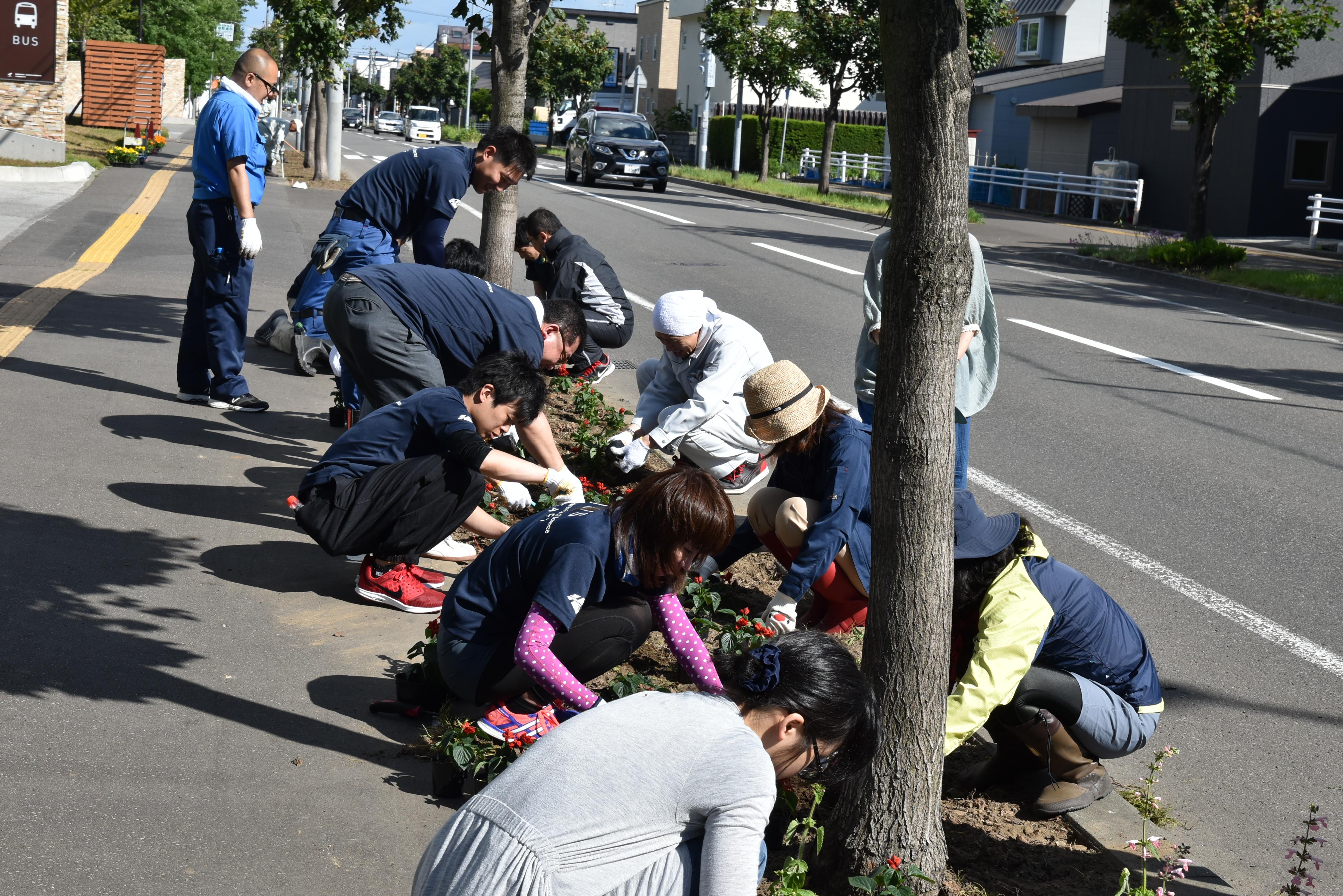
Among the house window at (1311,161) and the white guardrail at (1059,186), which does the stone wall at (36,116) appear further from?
the house window at (1311,161)

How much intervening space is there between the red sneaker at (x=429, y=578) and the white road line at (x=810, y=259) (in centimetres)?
1134

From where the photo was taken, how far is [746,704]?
7.16 feet

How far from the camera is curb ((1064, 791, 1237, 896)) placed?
318 cm

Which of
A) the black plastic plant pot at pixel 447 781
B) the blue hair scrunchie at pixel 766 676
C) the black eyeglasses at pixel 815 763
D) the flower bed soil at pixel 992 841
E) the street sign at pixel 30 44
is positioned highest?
the street sign at pixel 30 44

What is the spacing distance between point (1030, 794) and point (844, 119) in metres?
49.4

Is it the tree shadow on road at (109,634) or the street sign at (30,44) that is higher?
the street sign at (30,44)

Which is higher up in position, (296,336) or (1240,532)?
(296,336)

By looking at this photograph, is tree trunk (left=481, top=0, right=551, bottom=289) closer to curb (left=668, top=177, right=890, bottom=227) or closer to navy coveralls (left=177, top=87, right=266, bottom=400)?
navy coveralls (left=177, top=87, right=266, bottom=400)

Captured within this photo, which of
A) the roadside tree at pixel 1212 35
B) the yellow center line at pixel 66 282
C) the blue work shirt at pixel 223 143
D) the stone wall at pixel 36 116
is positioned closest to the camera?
the blue work shirt at pixel 223 143

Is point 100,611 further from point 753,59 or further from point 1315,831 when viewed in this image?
point 753,59

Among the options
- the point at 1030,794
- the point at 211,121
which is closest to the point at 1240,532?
the point at 1030,794

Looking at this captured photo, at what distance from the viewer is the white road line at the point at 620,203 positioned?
22.7 m

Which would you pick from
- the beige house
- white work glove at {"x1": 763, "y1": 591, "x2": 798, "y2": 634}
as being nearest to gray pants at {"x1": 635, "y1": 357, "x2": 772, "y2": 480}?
white work glove at {"x1": 763, "y1": 591, "x2": 798, "y2": 634}

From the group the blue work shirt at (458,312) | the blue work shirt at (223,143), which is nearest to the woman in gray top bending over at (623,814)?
the blue work shirt at (458,312)
